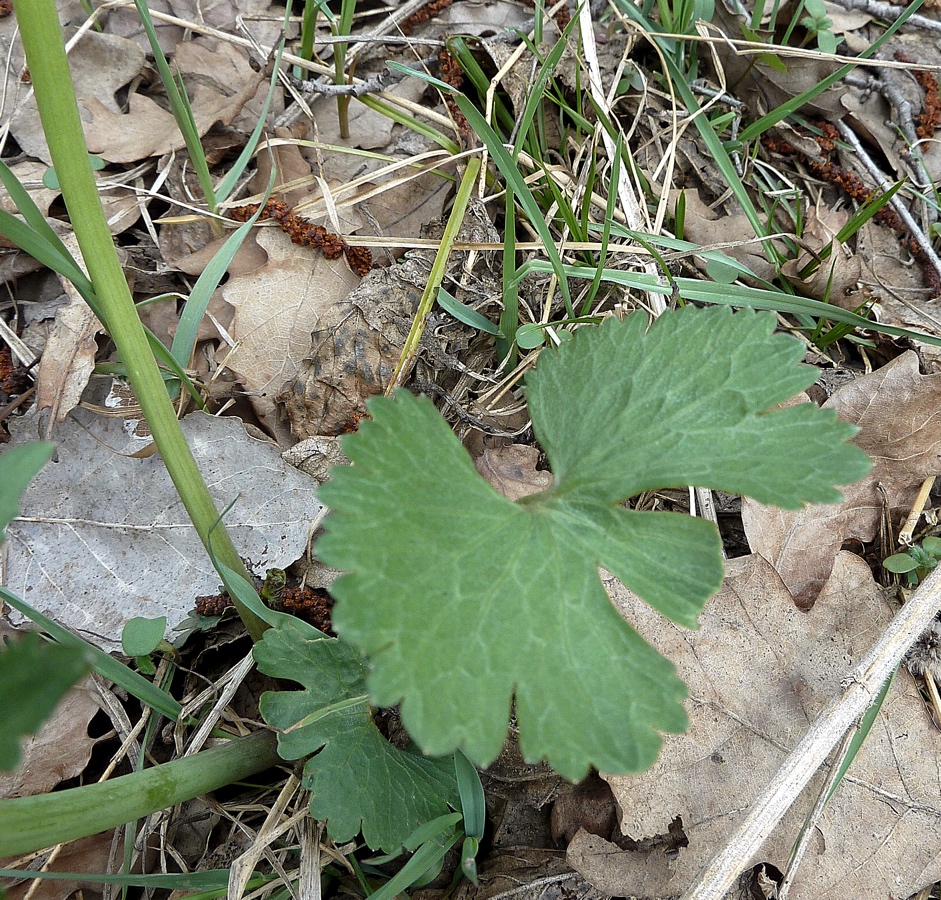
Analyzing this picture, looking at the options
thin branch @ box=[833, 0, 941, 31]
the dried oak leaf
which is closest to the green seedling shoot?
the dried oak leaf

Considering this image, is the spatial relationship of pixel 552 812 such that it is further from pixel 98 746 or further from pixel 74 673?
pixel 74 673

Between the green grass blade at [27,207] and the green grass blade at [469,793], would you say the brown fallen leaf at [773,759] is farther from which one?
the green grass blade at [27,207]

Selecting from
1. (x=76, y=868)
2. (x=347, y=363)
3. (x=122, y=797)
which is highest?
(x=347, y=363)

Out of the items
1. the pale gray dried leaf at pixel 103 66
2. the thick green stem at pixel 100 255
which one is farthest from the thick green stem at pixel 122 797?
the pale gray dried leaf at pixel 103 66

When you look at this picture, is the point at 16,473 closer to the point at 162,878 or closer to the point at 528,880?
the point at 162,878

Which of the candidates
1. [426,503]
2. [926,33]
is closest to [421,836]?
[426,503]

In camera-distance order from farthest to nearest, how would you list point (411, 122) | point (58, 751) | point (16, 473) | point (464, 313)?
point (411, 122), point (464, 313), point (58, 751), point (16, 473)

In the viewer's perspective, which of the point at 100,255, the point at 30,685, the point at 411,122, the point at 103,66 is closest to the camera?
the point at 30,685

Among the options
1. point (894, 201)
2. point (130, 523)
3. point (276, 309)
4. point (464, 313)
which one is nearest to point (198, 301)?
point (276, 309)
